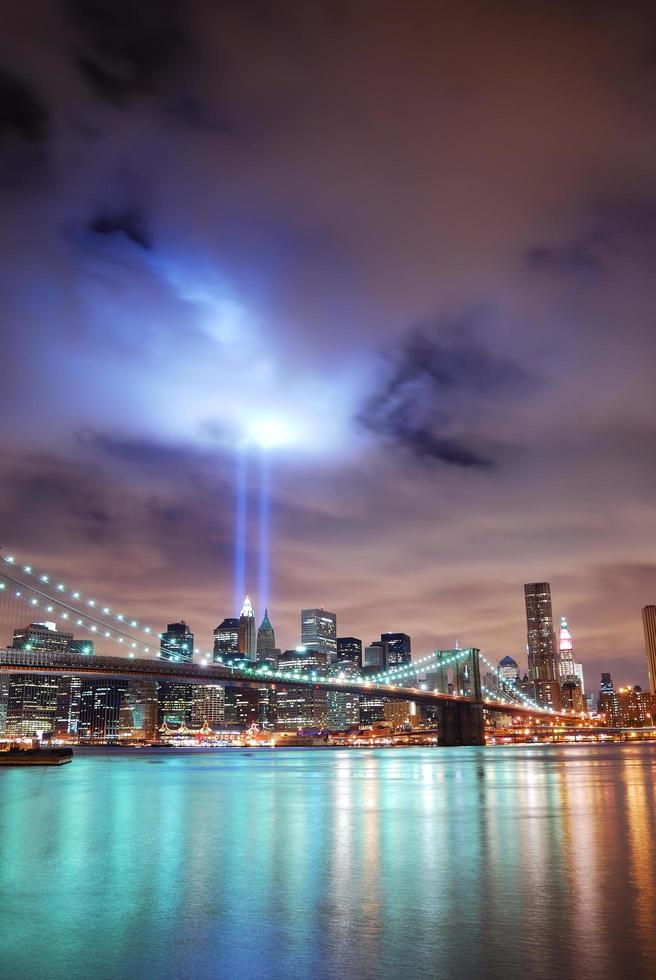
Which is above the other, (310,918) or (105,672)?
(105,672)

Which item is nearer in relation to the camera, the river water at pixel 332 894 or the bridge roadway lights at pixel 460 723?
the river water at pixel 332 894

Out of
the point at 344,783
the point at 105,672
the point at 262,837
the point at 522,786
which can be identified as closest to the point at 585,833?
the point at 262,837

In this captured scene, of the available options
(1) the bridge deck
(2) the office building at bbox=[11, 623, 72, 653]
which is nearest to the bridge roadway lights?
(1) the bridge deck

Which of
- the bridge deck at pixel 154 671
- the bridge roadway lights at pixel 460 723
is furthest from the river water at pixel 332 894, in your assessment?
the bridge roadway lights at pixel 460 723

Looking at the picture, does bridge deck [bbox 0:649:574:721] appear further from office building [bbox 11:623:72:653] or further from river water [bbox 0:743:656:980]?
river water [bbox 0:743:656:980]

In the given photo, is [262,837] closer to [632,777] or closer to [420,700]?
[632,777]

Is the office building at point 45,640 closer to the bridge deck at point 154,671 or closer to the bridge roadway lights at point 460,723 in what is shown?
the bridge deck at point 154,671
